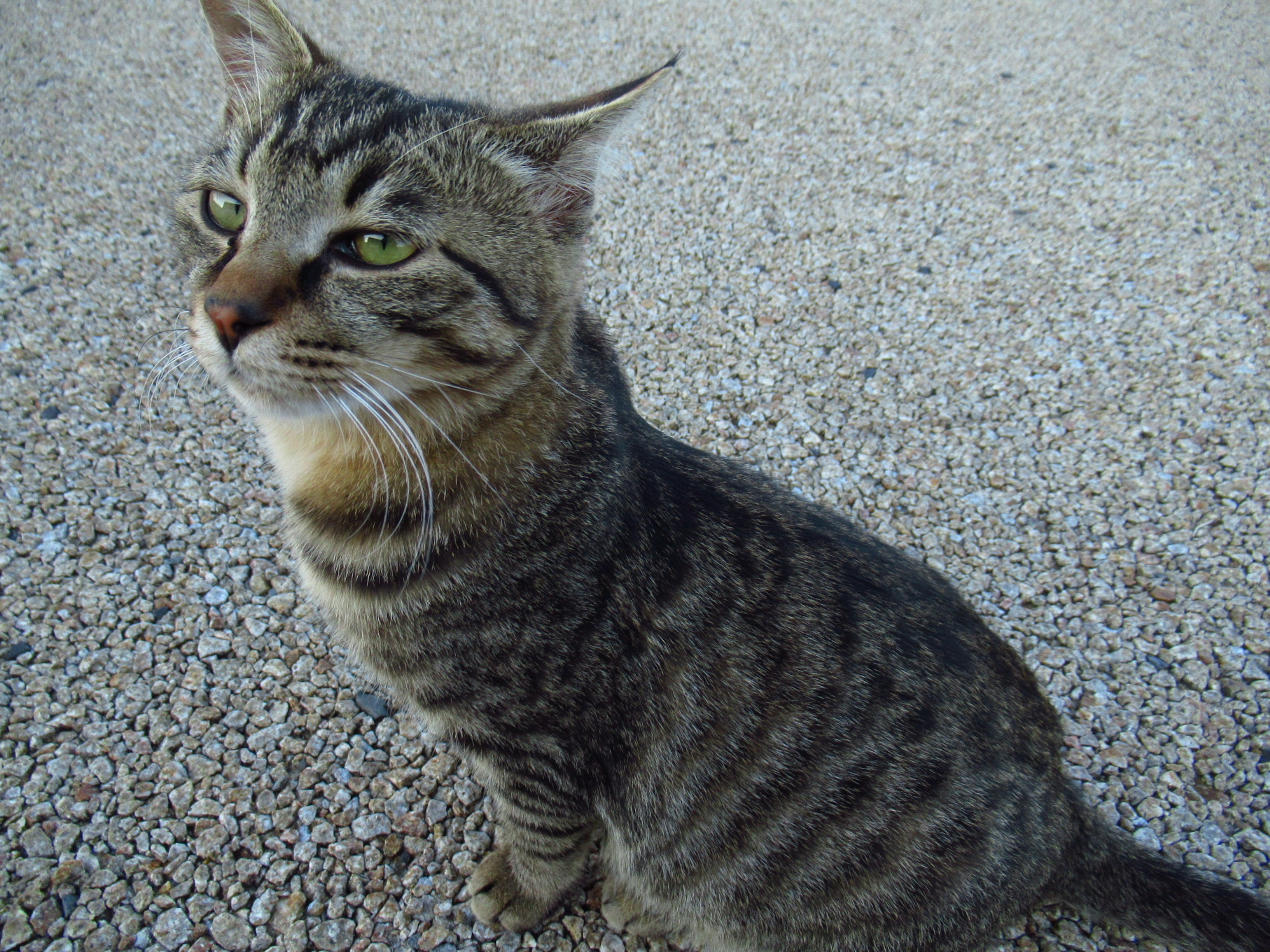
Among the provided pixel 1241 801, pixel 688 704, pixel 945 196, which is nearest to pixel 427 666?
pixel 688 704

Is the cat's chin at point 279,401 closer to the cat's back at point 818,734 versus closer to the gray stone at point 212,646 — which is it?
the cat's back at point 818,734

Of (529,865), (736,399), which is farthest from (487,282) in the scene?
(736,399)

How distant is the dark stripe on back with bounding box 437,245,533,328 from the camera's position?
1.52m

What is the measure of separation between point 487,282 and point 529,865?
1.34m

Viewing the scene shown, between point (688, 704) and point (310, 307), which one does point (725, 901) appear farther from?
point (310, 307)

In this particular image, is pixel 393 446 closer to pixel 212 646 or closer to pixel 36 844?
pixel 212 646

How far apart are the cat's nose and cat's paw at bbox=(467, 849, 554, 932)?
1371 mm

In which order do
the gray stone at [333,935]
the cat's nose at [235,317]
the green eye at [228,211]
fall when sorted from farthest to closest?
the gray stone at [333,935] < the green eye at [228,211] < the cat's nose at [235,317]

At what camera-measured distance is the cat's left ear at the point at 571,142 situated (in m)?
1.50

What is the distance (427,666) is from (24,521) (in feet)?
5.82

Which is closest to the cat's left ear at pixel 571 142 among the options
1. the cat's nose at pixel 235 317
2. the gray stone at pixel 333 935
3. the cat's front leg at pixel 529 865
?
the cat's nose at pixel 235 317

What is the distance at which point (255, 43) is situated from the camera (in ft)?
5.88

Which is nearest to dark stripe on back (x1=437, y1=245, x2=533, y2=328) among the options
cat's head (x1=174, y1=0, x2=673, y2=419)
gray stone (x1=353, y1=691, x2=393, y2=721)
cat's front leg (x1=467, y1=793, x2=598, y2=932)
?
cat's head (x1=174, y1=0, x2=673, y2=419)

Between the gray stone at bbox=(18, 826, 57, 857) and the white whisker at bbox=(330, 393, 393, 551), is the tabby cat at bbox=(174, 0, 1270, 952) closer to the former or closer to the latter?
the white whisker at bbox=(330, 393, 393, 551)
